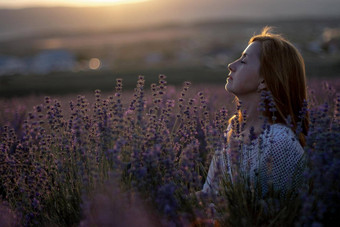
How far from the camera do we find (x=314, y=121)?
7.64ft

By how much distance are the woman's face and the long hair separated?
43 mm

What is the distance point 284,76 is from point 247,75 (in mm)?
263

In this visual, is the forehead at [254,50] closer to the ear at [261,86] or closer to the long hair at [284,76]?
the long hair at [284,76]

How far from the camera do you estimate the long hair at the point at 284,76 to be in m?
2.77

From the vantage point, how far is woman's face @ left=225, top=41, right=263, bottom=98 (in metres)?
2.81

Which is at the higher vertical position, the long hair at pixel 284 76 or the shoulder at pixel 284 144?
the long hair at pixel 284 76

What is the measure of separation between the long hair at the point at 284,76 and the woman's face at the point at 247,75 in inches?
1.7

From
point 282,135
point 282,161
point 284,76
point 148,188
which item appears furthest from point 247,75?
point 148,188

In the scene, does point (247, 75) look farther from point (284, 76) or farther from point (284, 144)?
point (284, 144)

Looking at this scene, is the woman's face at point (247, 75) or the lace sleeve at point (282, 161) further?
the woman's face at point (247, 75)

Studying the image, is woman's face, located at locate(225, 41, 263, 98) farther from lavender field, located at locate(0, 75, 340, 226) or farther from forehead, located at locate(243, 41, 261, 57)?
lavender field, located at locate(0, 75, 340, 226)

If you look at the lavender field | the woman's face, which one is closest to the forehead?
the woman's face

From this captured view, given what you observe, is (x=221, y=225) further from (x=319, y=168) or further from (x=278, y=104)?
(x=278, y=104)

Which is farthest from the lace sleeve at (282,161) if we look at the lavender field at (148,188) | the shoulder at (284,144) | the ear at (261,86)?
the ear at (261,86)
